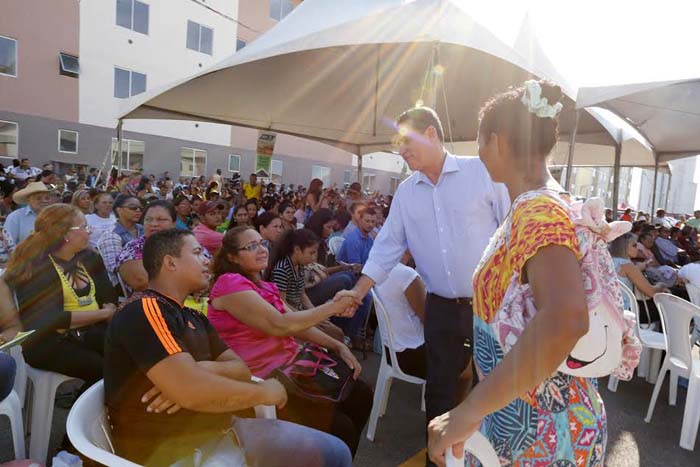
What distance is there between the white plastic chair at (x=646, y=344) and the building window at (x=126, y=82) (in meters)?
18.7

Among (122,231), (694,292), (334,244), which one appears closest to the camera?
(694,292)

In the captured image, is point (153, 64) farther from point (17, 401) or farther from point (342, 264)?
point (17, 401)

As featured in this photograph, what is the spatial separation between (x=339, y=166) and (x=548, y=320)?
90.2 ft

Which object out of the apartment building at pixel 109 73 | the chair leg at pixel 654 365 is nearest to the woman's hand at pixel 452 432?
the chair leg at pixel 654 365

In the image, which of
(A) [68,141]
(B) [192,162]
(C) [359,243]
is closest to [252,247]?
(C) [359,243]

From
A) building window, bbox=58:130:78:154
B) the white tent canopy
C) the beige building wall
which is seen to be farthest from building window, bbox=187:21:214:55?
the white tent canopy

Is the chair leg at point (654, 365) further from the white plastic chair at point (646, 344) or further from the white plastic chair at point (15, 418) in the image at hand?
the white plastic chair at point (15, 418)

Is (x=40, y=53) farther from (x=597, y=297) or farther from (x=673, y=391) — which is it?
(x=597, y=297)

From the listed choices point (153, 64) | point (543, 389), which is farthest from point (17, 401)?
point (153, 64)

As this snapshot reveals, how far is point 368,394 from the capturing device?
273 centimetres

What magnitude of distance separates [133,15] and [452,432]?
20995mm

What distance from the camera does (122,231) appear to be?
4727 mm

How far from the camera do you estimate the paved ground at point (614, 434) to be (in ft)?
10.0

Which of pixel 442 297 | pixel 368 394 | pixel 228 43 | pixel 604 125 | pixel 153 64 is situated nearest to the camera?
pixel 442 297
